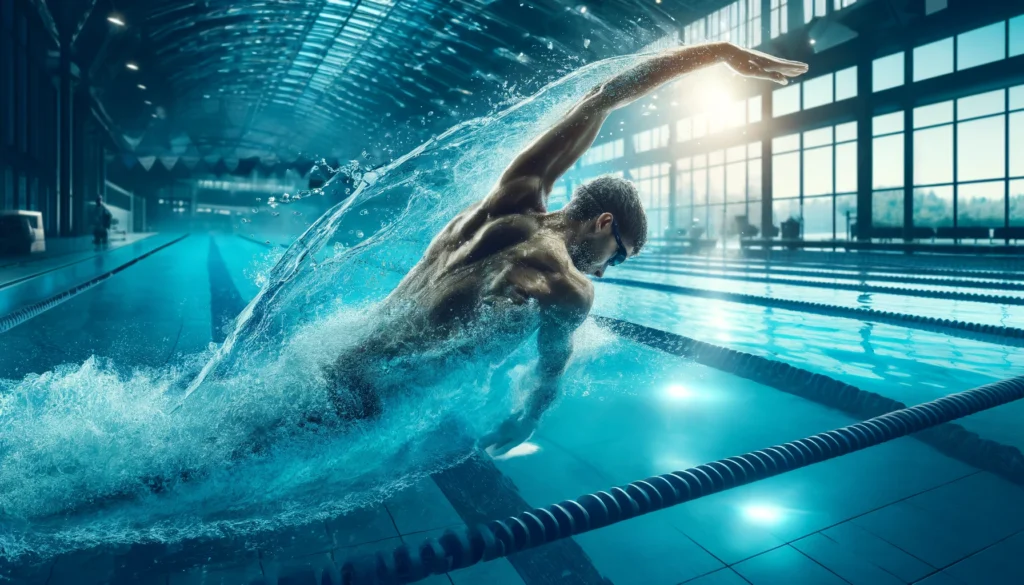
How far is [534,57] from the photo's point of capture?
56.1 feet

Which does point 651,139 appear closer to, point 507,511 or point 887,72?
point 887,72

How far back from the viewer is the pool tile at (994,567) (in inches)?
51.4

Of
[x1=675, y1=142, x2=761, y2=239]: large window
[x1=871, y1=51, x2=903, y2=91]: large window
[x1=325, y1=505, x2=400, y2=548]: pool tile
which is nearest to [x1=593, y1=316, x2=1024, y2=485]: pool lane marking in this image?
[x1=325, y1=505, x2=400, y2=548]: pool tile

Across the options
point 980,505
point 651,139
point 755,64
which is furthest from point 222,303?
point 651,139

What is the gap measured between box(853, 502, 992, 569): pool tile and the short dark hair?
3.35ft

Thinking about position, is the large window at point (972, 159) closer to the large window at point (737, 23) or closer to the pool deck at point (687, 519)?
the large window at point (737, 23)

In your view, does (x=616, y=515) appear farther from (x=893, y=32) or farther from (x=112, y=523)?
(x=893, y=32)

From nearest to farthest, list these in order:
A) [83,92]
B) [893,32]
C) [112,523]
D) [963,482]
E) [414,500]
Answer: [112,523]
[414,500]
[963,482]
[893,32]
[83,92]

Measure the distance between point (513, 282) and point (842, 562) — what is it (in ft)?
3.28

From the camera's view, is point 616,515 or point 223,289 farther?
point 223,289

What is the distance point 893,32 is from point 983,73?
2252 millimetres

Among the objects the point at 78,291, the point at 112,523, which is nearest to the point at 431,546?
the point at 112,523

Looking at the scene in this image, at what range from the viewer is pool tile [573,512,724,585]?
1355 millimetres

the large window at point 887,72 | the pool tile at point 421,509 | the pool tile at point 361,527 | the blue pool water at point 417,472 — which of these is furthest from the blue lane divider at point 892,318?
the large window at point 887,72
